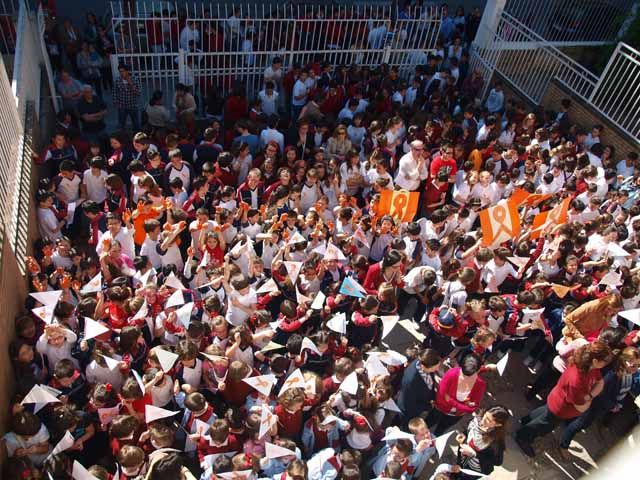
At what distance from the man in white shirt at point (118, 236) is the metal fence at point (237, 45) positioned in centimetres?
448

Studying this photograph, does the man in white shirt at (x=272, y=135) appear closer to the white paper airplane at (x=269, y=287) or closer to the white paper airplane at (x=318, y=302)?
the white paper airplane at (x=269, y=287)

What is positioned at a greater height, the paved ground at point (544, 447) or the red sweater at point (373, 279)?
the red sweater at point (373, 279)

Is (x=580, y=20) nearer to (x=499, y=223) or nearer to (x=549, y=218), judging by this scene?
(x=549, y=218)

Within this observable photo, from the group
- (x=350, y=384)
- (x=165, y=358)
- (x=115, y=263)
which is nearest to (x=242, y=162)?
(x=115, y=263)

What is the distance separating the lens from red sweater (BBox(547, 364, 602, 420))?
507 centimetres

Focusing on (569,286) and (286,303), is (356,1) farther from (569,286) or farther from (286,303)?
(286,303)

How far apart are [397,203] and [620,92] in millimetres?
6416

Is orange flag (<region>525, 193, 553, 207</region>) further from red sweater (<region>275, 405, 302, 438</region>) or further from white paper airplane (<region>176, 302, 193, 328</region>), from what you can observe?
white paper airplane (<region>176, 302, 193, 328</region>)

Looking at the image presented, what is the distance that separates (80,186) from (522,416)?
5.83m

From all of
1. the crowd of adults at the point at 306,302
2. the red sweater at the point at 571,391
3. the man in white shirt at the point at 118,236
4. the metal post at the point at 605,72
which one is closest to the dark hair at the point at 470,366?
the crowd of adults at the point at 306,302

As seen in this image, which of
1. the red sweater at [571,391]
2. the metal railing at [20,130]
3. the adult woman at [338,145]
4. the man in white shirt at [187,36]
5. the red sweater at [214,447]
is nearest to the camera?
the red sweater at [214,447]

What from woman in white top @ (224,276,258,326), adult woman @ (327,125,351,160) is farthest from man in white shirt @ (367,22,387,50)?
woman in white top @ (224,276,258,326)

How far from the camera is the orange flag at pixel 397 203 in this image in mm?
6738

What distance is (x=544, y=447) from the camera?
5.99m
